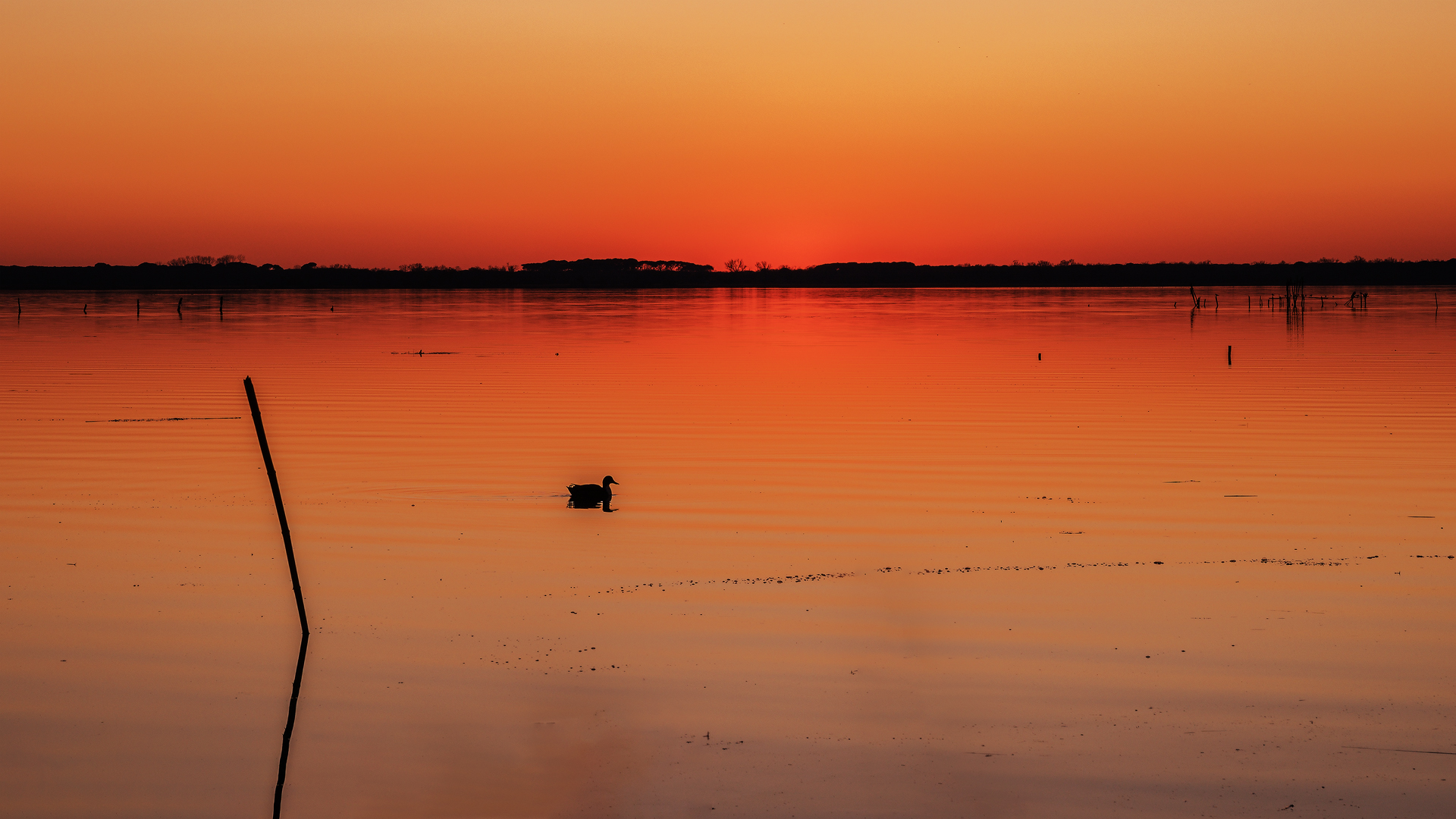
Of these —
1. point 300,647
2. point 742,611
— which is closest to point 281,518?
point 300,647

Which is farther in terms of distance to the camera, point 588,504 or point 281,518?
point 588,504

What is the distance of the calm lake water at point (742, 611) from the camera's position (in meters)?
7.61

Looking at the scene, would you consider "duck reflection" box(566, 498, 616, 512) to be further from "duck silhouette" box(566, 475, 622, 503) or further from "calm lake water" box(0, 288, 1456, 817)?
"calm lake water" box(0, 288, 1456, 817)

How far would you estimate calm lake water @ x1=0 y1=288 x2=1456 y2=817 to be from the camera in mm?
7609

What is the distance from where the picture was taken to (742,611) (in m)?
11.1

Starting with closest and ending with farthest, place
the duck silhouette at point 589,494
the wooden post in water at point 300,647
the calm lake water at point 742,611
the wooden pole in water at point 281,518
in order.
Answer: the calm lake water at point 742,611 → the wooden post in water at point 300,647 → the wooden pole in water at point 281,518 → the duck silhouette at point 589,494

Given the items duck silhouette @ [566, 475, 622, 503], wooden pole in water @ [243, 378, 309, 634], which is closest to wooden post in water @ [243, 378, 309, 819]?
wooden pole in water @ [243, 378, 309, 634]

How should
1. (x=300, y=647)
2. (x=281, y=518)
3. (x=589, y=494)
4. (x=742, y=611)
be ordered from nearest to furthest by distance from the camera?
(x=300, y=647) → (x=281, y=518) → (x=742, y=611) → (x=589, y=494)

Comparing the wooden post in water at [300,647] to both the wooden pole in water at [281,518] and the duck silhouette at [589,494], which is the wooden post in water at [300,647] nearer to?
the wooden pole in water at [281,518]

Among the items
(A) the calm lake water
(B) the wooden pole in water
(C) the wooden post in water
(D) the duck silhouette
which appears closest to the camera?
(A) the calm lake water

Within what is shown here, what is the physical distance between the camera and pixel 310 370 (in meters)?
38.9

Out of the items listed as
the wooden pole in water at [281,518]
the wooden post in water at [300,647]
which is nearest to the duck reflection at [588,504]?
the wooden post in water at [300,647]

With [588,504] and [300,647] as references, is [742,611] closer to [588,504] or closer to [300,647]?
[300,647]

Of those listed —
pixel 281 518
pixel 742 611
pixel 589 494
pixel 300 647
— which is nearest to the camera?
pixel 300 647
